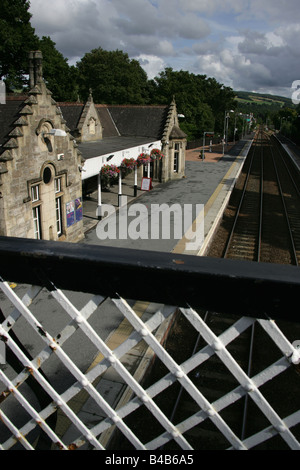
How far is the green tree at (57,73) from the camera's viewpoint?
149ft

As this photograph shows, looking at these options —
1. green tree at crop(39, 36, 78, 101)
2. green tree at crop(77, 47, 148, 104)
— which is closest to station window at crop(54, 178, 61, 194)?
green tree at crop(39, 36, 78, 101)

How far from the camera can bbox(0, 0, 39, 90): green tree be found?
39.3 metres

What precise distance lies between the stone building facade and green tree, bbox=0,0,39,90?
31.7 metres

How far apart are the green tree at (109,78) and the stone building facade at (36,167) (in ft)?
148

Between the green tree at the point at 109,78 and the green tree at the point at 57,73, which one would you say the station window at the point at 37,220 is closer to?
the green tree at the point at 57,73

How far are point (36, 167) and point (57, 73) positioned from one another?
40438 mm

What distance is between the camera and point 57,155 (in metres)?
13.6

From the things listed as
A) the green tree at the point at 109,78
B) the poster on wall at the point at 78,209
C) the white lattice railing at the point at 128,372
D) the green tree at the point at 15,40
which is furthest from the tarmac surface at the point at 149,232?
the green tree at the point at 15,40

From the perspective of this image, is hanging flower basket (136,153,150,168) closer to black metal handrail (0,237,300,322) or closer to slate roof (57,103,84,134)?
slate roof (57,103,84,134)

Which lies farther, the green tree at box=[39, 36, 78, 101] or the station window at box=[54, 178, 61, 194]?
the green tree at box=[39, 36, 78, 101]

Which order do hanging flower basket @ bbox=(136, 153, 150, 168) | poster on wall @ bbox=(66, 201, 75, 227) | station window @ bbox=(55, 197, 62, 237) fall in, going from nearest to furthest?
1. station window @ bbox=(55, 197, 62, 237)
2. poster on wall @ bbox=(66, 201, 75, 227)
3. hanging flower basket @ bbox=(136, 153, 150, 168)

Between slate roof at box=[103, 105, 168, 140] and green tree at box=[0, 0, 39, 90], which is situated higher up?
green tree at box=[0, 0, 39, 90]

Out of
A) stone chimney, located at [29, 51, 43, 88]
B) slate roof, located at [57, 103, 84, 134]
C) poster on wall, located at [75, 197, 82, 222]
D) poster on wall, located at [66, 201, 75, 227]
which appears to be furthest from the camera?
slate roof, located at [57, 103, 84, 134]
